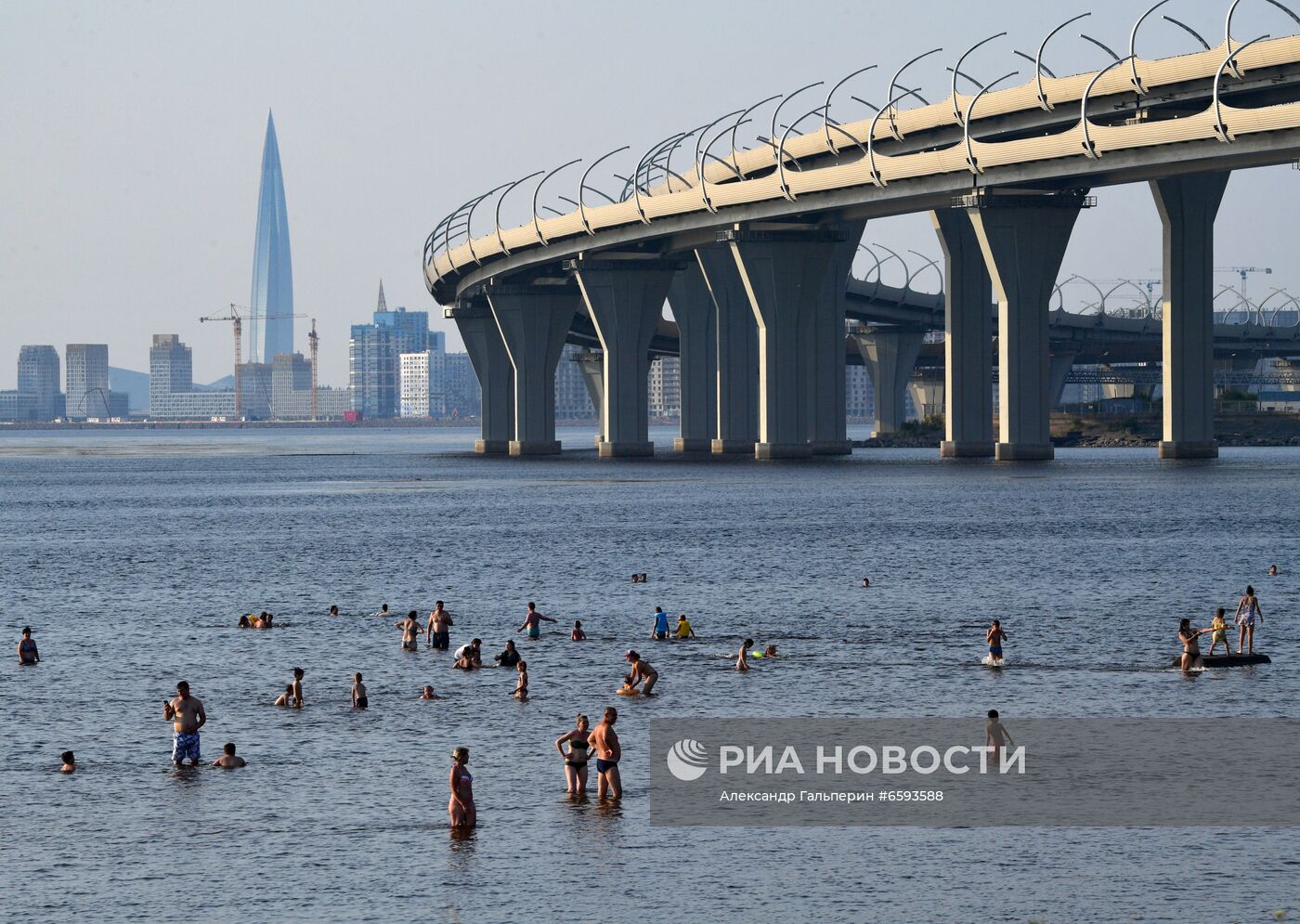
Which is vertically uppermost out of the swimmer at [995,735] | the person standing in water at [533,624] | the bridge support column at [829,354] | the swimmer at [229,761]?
the bridge support column at [829,354]

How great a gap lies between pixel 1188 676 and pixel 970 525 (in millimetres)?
50274

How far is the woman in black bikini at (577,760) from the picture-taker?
3719 centimetres

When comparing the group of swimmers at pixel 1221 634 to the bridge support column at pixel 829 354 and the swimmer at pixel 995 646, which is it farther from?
the bridge support column at pixel 829 354

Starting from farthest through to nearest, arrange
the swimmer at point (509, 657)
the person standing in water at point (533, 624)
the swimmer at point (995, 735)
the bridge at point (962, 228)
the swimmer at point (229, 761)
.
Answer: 1. the bridge at point (962, 228)
2. the person standing in water at point (533, 624)
3. the swimmer at point (509, 657)
4. the swimmer at point (229, 761)
5. the swimmer at point (995, 735)

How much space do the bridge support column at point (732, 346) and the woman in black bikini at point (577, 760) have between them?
481 ft

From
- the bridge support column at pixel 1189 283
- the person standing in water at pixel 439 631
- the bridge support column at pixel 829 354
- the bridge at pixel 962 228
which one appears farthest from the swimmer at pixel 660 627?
the bridge support column at pixel 829 354

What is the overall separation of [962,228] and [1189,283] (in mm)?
20707

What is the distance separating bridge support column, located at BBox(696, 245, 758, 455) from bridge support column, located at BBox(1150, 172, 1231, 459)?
48.7 metres

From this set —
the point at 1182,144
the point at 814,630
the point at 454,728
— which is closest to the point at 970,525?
the point at 1182,144

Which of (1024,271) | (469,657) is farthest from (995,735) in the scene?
(1024,271)

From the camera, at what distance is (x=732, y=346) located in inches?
7416

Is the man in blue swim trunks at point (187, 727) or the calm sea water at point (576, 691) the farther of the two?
the man in blue swim trunks at point (187, 727)

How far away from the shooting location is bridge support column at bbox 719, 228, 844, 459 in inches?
6304

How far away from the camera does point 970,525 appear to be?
329 ft
